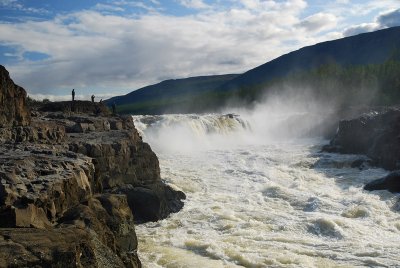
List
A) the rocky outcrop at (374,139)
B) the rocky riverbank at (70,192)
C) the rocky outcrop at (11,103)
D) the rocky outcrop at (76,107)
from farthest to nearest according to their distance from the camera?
the rocky outcrop at (76,107) → the rocky outcrop at (374,139) → the rocky outcrop at (11,103) → the rocky riverbank at (70,192)

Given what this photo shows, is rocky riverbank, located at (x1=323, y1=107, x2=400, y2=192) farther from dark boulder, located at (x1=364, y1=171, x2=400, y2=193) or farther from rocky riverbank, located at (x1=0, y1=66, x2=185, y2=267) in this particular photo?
rocky riverbank, located at (x1=0, y1=66, x2=185, y2=267)

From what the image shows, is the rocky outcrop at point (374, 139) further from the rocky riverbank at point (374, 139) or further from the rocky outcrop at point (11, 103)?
the rocky outcrop at point (11, 103)

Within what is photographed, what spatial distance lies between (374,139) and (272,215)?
77.7 ft

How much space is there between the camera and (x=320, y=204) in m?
26.4

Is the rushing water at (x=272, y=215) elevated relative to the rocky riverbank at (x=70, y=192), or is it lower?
lower

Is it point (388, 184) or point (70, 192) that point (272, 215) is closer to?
point (388, 184)

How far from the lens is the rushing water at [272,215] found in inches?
707

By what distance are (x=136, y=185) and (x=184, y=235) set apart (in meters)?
5.19

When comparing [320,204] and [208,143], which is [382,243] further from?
[208,143]

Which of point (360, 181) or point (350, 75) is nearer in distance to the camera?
point (360, 181)

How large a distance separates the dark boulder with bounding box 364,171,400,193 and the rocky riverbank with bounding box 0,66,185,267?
43.1 feet

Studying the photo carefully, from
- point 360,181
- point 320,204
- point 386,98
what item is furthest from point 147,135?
point 386,98

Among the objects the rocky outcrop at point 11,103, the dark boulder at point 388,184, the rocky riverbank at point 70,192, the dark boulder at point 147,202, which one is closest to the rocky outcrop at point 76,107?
the rocky riverbank at point 70,192

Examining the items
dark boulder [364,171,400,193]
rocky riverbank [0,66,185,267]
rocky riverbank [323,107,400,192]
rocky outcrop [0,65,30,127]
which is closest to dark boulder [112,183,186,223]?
rocky riverbank [0,66,185,267]
